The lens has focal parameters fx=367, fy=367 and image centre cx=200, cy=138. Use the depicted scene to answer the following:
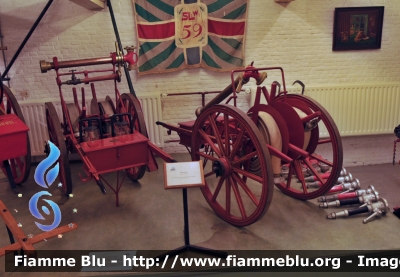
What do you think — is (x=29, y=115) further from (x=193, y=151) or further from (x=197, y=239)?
(x=197, y=239)

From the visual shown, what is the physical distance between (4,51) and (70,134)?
2.05 m

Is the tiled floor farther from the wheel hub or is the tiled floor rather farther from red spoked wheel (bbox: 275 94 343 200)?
the wheel hub

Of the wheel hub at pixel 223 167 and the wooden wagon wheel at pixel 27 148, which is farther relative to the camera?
the wooden wagon wheel at pixel 27 148

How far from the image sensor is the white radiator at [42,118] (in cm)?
479

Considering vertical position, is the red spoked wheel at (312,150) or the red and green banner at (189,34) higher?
the red and green banner at (189,34)

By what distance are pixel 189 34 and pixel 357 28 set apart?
241cm

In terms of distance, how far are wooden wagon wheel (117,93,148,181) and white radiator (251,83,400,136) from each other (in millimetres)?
1930

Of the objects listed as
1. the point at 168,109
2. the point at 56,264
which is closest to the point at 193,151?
the point at 56,264

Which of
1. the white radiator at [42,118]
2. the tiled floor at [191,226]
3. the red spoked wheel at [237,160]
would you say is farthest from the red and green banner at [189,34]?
the tiled floor at [191,226]

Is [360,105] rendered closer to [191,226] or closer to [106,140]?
[191,226]

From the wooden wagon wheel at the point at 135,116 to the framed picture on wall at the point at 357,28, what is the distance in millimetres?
3112

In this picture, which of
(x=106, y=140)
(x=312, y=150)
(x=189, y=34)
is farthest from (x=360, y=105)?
(x=106, y=140)

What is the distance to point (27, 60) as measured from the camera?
4.85 metres

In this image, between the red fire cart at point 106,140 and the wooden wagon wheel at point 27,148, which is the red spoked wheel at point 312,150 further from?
the wooden wagon wheel at point 27,148
